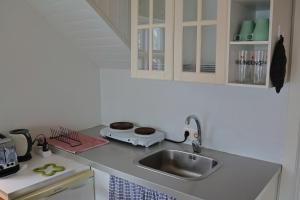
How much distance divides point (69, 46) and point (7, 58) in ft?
1.64

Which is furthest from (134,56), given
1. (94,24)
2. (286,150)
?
(286,150)

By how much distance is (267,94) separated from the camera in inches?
63.5

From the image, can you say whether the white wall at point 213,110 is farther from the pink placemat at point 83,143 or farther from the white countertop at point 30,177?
the white countertop at point 30,177

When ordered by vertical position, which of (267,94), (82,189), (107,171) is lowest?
(82,189)

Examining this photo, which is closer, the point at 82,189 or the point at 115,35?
the point at 82,189

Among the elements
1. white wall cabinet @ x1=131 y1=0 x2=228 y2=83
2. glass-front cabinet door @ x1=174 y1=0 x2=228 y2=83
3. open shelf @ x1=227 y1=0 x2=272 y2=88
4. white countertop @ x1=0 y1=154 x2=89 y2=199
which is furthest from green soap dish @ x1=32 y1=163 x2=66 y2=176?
open shelf @ x1=227 y1=0 x2=272 y2=88

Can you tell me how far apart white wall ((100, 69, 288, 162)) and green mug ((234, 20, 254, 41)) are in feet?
1.28

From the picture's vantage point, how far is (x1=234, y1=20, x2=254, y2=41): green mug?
4.55 ft

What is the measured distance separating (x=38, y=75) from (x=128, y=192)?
106 cm

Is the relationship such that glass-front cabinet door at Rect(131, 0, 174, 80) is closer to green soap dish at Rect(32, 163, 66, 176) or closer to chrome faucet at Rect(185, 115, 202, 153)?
chrome faucet at Rect(185, 115, 202, 153)

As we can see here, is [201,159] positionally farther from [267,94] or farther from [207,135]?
[267,94]

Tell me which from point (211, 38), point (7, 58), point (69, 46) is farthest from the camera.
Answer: point (69, 46)

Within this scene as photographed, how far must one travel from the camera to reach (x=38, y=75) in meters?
2.02

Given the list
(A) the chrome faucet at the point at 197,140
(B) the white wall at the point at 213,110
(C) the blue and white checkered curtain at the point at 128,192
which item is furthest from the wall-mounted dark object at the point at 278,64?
(C) the blue and white checkered curtain at the point at 128,192
